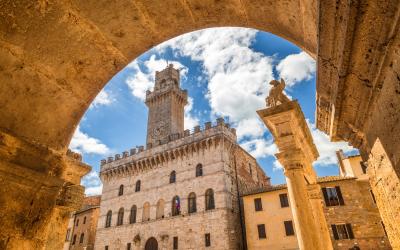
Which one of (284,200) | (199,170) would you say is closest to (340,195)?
(284,200)

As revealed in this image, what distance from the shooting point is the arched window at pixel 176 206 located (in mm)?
23844

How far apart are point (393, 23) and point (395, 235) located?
68.4 inches

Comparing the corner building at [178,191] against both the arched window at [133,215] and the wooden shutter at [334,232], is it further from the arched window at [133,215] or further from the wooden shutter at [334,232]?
the wooden shutter at [334,232]

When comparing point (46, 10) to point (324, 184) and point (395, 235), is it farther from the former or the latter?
point (324, 184)

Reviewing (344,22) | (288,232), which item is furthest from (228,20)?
(288,232)

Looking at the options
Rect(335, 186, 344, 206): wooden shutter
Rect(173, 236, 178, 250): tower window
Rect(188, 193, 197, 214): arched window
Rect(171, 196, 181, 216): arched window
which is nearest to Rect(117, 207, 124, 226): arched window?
Rect(171, 196, 181, 216): arched window

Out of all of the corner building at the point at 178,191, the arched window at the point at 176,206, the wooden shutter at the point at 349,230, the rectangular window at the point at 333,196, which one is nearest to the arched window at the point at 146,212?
the corner building at the point at 178,191

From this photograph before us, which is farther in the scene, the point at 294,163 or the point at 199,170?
the point at 199,170

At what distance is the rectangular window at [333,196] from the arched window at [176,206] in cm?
1245

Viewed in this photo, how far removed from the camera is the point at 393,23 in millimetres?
1305

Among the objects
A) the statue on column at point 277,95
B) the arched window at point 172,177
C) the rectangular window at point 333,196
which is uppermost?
the arched window at point 172,177

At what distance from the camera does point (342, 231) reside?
18.2 m

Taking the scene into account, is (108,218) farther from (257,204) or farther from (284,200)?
(284,200)

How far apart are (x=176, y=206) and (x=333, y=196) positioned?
529 inches
